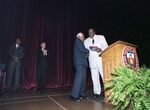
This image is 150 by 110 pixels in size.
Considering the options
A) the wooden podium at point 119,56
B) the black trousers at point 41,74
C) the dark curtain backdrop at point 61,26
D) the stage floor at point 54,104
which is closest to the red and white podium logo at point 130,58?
the wooden podium at point 119,56

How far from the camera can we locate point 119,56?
14.1 ft

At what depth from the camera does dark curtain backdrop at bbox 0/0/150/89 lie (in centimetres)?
700

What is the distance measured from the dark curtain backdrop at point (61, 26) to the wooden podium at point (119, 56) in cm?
300

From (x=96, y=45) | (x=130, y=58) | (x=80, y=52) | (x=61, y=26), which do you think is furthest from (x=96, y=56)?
(x=61, y=26)

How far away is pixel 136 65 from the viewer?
412 cm

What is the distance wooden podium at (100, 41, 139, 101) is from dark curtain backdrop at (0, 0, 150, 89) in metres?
3.00

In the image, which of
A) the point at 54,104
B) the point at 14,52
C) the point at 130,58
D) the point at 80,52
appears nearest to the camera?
the point at 130,58

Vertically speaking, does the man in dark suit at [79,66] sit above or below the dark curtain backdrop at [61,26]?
below

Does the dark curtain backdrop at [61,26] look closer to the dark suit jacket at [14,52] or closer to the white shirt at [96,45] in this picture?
the dark suit jacket at [14,52]

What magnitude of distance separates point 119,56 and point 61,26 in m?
3.67

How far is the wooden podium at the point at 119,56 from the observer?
415cm

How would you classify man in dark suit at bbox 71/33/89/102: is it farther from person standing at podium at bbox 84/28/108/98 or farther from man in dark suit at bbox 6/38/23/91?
man in dark suit at bbox 6/38/23/91

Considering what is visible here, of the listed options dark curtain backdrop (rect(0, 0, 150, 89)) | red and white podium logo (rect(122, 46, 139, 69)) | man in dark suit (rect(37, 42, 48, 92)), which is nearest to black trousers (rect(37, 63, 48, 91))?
man in dark suit (rect(37, 42, 48, 92))

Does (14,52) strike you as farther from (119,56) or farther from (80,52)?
(119,56)
